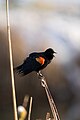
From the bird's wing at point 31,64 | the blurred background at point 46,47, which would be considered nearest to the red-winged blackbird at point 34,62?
the bird's wing at point 31,64

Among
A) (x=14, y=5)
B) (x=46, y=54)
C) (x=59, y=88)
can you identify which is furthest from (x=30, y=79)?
(x=46, y=54)

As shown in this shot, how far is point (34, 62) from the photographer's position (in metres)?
1.63

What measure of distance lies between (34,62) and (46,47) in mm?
4278

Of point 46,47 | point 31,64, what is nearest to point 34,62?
point 31,64

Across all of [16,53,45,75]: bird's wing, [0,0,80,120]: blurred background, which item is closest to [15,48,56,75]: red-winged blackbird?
[16,53,45,75]: bird's wing

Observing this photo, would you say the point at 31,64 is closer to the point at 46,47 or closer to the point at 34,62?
the point at 34,62

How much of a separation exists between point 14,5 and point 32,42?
711 millimetres

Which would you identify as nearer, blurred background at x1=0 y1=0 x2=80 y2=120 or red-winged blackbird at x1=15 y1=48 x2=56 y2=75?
red-winged blackbird at x1=15 y1=48 x2=56 y2=75

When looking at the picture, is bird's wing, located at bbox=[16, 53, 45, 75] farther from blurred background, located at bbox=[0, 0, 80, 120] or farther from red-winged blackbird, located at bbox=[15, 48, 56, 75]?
blurred background, located at bbox=[0, 0, 80, 120]

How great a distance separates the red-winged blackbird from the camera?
145 cm

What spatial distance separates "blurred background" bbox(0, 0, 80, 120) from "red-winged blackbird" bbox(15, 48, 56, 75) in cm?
391

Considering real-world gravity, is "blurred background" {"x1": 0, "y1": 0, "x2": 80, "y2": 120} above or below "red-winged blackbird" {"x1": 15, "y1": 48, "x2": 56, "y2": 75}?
above

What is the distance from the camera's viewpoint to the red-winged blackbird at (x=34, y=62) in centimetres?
145

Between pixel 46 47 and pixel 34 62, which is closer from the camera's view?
pixel 34 62
